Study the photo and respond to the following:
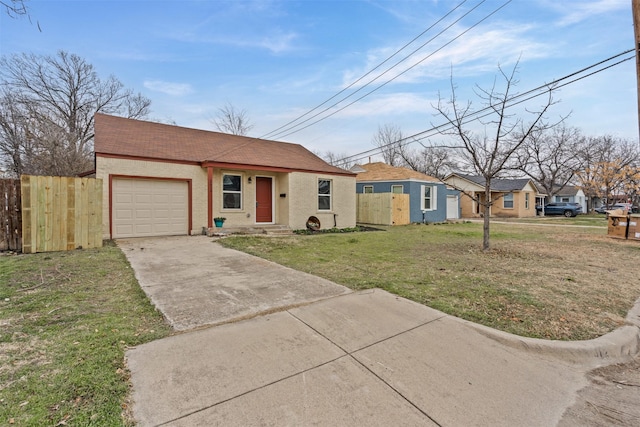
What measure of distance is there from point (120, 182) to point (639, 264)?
14002mm

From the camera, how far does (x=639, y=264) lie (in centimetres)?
684

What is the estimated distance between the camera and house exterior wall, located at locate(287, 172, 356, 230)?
512 inches

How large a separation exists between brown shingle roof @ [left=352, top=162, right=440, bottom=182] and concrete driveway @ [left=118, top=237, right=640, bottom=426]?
16.5m

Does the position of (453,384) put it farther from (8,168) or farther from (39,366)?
(8,168)

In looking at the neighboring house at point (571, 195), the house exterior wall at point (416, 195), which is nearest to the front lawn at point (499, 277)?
the house exterior wall at point (416, 195)

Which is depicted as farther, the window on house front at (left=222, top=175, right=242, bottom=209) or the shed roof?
the shed roof

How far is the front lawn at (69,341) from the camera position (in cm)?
180

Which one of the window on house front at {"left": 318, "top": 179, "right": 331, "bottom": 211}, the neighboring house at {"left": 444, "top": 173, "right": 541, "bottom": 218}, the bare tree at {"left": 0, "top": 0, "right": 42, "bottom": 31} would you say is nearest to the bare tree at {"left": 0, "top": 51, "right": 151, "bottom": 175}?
the window on house front at {"left": 318, "top": 179, "right": 331, "bottom": 211}

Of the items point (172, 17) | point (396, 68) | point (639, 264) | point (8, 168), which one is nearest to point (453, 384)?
point (639, 264)

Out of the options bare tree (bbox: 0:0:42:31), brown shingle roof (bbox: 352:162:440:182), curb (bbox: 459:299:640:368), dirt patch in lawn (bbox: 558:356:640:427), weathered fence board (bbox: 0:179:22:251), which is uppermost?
brown shingle roof (bbox: 352:162:440:182)

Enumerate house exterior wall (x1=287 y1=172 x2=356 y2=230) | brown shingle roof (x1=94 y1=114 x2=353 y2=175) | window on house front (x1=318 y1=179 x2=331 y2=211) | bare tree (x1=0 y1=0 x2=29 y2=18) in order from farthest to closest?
window on house front (x1=318 y1=179 x2=331 y2=211) → house exterior wall (x1=287 y1=172 x2=356 y2=230) → brown shingle roof (x1=94 y1=114 x2=353 y2=175) → bare tree (x1=0 y1=0 x2=29 y2=18)

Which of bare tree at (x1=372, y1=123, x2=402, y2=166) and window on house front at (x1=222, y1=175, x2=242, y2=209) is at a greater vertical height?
bare tree at (x1=372, y1=123, x2=402, y2=166)

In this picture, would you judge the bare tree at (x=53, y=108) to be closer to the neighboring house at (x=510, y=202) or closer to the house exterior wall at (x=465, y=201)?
the house exterior wall at (x=465, y=201)

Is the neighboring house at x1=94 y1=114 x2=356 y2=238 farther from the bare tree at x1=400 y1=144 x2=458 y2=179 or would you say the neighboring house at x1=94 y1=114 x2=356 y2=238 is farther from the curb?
the bare tree at x1=400 y1=144 x2=458 y2=179
